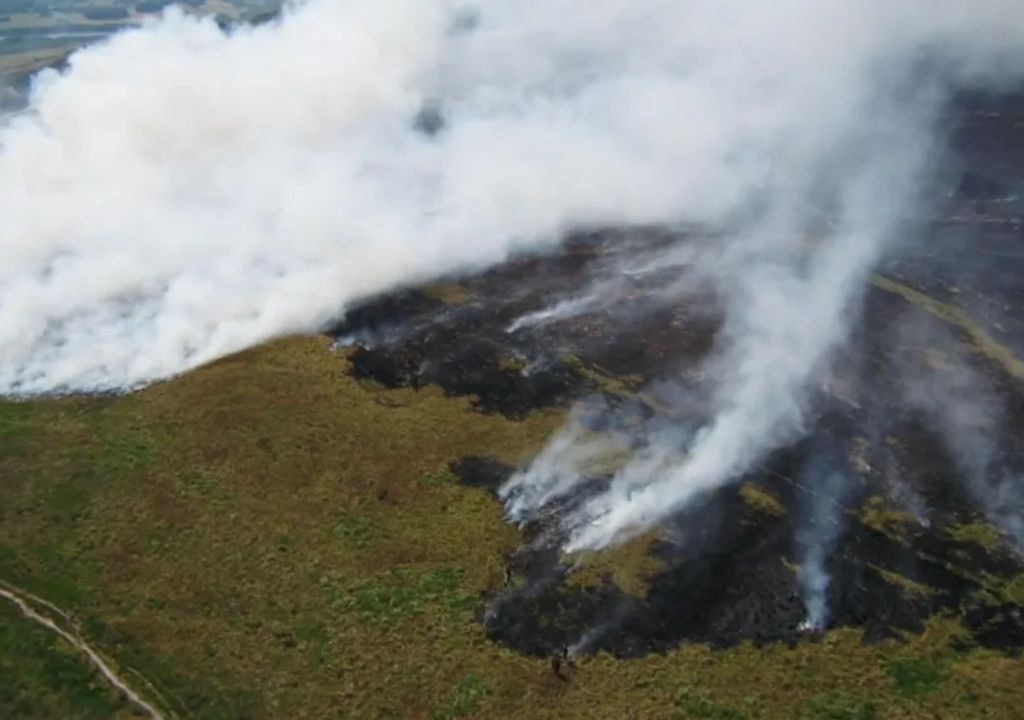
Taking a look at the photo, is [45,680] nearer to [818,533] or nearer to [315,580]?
[315,580]

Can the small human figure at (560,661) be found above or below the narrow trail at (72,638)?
below

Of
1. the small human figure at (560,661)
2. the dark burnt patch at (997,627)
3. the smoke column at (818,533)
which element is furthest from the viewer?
the smoke column at (818,533)

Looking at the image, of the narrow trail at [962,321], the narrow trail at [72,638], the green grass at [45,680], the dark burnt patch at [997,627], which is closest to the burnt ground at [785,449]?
the dark burnt patch at [997,627]

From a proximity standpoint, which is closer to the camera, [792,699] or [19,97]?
[792,699]

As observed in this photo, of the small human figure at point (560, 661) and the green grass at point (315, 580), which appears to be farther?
the small human figure at point (560, 661)

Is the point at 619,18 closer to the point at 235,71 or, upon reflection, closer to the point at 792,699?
the point at 235,71

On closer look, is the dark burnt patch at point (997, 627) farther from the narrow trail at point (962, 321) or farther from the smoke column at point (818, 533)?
the narrow trail at point (962, 321)

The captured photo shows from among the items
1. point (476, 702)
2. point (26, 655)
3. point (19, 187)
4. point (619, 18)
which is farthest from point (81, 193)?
point (619, 18)
